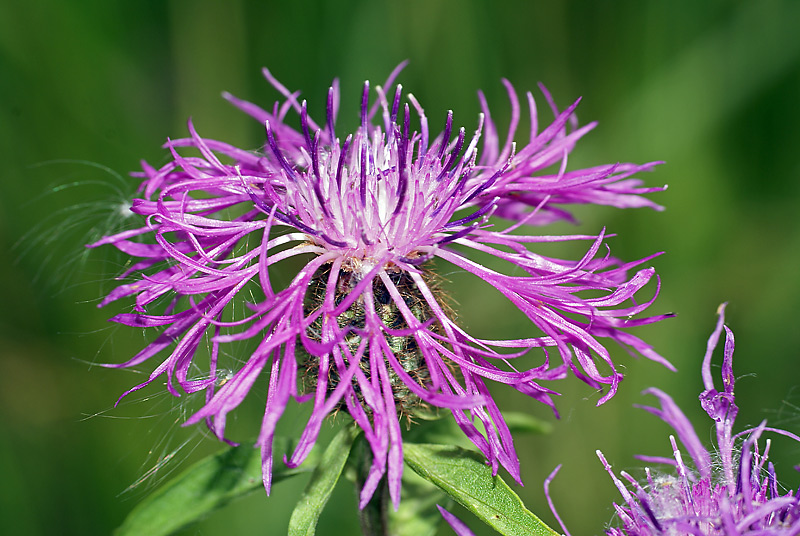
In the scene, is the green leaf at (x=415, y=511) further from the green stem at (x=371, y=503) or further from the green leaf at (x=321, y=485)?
the green leaf at (x=321, y=485)

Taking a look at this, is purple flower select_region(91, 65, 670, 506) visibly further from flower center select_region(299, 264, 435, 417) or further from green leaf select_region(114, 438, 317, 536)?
green leaf select_region(114, 438, 317, 536)

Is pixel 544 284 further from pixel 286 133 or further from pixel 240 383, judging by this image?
pixel 286 133

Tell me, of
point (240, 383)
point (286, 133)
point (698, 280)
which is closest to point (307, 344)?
point (240, 383)

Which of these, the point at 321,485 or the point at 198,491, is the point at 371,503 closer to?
the point at 321,485

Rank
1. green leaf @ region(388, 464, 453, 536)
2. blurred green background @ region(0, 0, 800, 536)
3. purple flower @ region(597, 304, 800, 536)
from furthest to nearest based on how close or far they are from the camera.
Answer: blurred green background @ region(0, 0, 800, 536) → green leaf @ region(388, 464, 453, 536) → purple flower @ region(597, 304, 800, 536)

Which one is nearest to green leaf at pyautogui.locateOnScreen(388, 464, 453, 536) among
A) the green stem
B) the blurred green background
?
the green stem

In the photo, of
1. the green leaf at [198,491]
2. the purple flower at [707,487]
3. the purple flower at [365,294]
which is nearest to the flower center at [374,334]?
the purple flower at [365,294]
